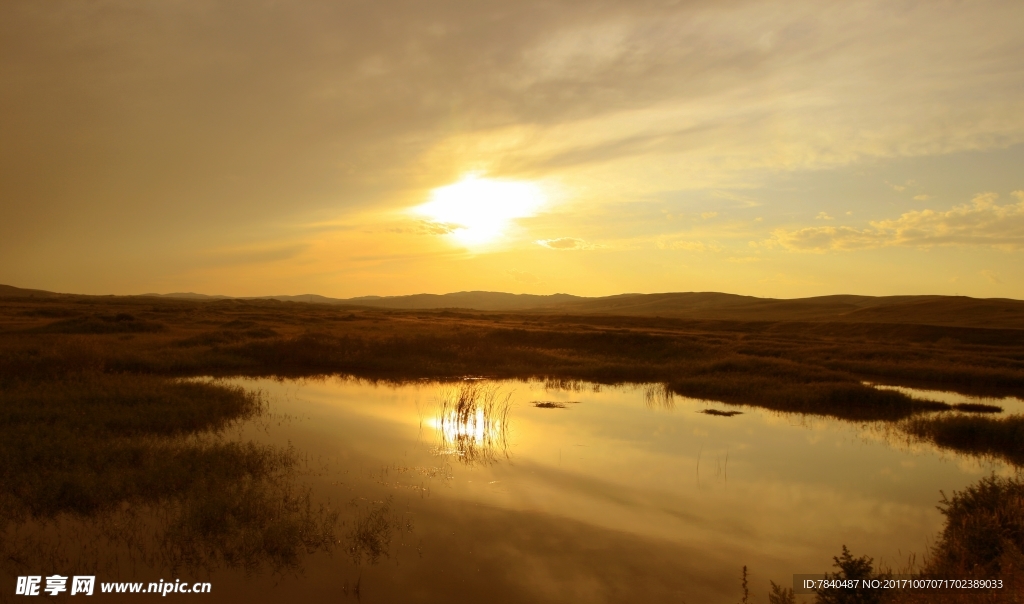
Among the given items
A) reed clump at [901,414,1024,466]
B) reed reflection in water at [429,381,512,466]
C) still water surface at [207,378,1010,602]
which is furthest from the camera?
reed clump at [901,414,1024,466]

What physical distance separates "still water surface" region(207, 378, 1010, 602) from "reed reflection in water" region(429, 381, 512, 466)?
4.3 inches

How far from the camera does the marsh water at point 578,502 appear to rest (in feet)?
27.9

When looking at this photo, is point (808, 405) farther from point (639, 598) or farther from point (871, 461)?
point (639, 598)

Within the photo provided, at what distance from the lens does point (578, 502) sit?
1198cm

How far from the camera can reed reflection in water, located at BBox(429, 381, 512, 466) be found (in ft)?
51.9

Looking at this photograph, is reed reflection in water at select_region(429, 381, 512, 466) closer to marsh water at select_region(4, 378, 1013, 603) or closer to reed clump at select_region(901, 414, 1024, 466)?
marsh water at select_region(4, 378, 1013, 603)

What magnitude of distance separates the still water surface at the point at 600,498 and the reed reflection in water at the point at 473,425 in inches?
4.3

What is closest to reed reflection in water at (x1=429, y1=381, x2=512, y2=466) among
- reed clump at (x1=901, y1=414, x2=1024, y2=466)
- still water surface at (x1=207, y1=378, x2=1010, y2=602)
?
still water surface at (x1=207, y1=378, x2=1010, y2=602)

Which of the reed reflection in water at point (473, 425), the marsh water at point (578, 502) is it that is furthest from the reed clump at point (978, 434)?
the reed reflection in water at point (473, 425)

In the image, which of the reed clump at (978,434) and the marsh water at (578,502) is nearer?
the marsh water at (578,502)

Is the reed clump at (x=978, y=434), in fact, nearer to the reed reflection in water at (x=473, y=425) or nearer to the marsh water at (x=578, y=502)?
the marsh water at (x=578, y=502)

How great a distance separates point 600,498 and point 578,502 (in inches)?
23.5

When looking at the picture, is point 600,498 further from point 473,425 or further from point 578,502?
point 473,425

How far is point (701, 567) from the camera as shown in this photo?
9.29 m
